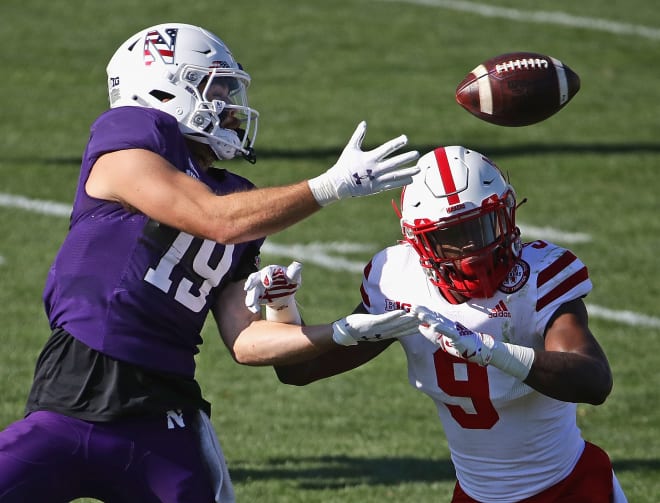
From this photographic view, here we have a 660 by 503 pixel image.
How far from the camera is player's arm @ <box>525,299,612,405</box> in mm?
3730

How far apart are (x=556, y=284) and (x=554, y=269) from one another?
0.19 ft

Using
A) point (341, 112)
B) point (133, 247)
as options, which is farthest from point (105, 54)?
point (133, 247)

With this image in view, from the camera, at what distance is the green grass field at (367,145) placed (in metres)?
6.56

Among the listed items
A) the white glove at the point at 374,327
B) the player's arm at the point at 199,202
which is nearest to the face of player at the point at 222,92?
the player's arm at the point at 199,202

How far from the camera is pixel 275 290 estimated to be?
410 cm

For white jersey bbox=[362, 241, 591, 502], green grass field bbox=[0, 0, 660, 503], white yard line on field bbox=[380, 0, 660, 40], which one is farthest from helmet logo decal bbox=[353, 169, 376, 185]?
white yard line on field bbox=[380, 0, 660, 40]

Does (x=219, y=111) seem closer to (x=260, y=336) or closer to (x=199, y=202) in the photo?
(x=199, y=202)

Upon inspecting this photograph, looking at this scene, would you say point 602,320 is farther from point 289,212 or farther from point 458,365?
point 289,212

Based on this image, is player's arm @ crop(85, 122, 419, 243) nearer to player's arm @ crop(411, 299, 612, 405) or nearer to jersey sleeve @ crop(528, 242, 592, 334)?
player's arm @ crop(411, 299, 612, 405)

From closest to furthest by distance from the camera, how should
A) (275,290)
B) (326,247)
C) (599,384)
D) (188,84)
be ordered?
(599,384)
(275,290)
(188,84)
(326,247)

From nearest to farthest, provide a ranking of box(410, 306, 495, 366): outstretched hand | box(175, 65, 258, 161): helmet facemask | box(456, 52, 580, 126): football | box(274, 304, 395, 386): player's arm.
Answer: box(410, 306, 495, 366): outstretched hand
box(274, 304, 395, 386): player's arm
box(175, 65, 258, 161): helmet facemask
box(456, 52, 580, 126): football

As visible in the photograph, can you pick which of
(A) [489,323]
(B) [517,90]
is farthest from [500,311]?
(B) [517,90]

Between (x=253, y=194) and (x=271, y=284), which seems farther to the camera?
(x=271, y=284)

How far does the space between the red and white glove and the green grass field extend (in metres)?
1.76
